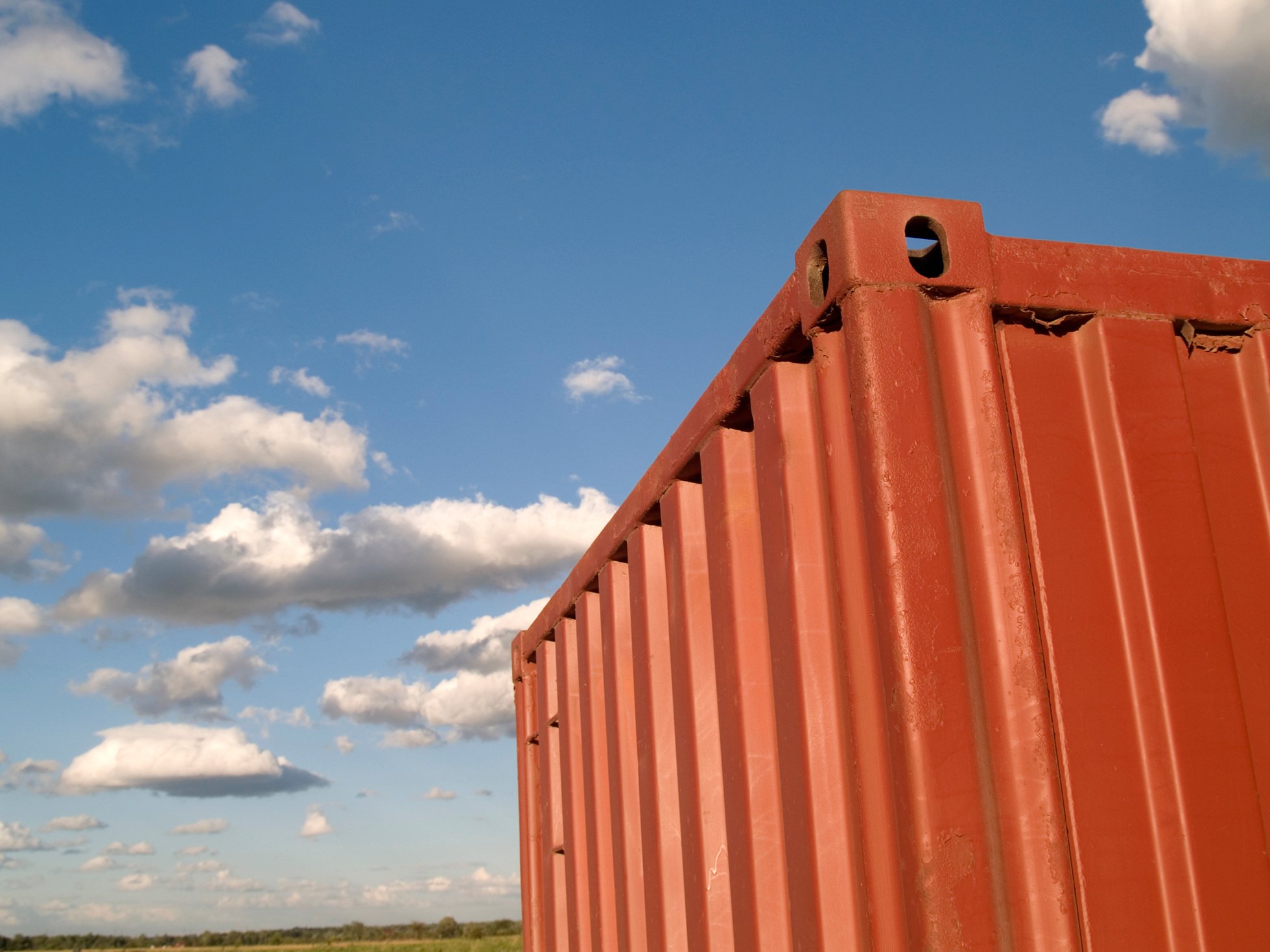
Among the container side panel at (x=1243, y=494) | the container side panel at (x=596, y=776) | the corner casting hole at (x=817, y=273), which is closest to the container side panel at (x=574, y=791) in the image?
the container side panel at (x=596, y=776)

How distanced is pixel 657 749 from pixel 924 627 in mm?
1644

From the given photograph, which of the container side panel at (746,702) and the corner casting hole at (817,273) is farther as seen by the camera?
the container side panel at (746,702)

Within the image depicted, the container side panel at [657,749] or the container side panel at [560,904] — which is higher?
the container side panel at [657,749]

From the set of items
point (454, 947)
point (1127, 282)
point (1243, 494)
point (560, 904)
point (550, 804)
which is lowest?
point (454, 947)

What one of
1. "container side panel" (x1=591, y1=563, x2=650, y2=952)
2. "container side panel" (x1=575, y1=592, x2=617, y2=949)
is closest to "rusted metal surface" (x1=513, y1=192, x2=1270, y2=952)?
"container side panel" (x1=591, y1=563, x2=650, y2=952)

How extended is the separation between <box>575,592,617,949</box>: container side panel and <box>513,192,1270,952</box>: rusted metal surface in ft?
4.07

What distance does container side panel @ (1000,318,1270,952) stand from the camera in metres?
2.09

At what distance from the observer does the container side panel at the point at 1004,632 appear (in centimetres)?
195

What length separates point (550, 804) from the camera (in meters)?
5.39

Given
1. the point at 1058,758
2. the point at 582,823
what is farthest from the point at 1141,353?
the point at 582,823

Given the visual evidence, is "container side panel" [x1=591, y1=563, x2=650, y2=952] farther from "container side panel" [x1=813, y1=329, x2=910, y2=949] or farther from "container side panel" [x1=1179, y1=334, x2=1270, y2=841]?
"container side panel" [x1=1179, y1=334, x2=1270, y2=841]

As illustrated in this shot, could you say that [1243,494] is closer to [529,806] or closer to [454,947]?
[529,806]

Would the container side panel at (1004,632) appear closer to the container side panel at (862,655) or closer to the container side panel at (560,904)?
the container side panel at (862,655)

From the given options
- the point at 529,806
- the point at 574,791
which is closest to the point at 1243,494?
the point at 574,791
